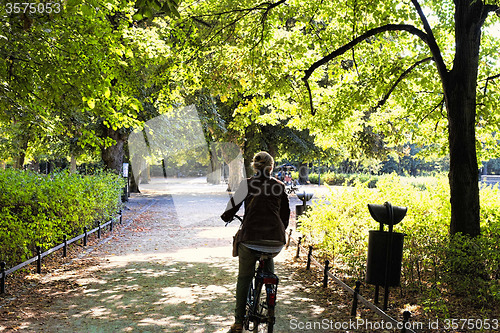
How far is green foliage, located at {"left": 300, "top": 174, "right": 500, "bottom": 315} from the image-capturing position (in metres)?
6.27

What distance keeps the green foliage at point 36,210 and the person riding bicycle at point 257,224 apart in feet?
13.4

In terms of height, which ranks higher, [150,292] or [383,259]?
[383,259]

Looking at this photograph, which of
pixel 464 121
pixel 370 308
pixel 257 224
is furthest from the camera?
pixel 464 121

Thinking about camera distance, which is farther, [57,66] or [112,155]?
[112,155]

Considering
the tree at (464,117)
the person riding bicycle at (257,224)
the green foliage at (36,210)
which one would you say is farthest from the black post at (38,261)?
the tree at (464,117)

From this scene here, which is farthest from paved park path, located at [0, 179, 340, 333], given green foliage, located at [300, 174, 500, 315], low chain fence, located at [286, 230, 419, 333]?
green foliage, located at [300, 174, 500, 315]

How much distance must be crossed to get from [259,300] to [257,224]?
79 centimetres

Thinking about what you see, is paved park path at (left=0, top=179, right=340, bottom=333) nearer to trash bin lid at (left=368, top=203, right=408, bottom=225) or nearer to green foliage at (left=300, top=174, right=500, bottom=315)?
green foliage at (left=300, top=174, right=500, bottom=315)

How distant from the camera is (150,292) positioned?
7520 mm

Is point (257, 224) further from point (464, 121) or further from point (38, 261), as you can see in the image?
point (38, 261)

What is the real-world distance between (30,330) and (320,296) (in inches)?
160

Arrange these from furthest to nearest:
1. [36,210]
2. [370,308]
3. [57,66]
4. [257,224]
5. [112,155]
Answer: [112,155] → [36,210] → [57,66] → [370,308] → [257,224]

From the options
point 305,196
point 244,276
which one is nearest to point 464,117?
point 244,276

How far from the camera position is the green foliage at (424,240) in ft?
20.6
